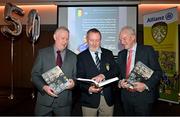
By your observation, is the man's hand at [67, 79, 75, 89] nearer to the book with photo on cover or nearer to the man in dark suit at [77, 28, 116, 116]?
the man in dark suit at [77, 28, 116, 116]

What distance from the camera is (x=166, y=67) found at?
5.05 m

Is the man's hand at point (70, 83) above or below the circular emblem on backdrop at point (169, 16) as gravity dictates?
below

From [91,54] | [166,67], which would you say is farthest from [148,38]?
[91,54]

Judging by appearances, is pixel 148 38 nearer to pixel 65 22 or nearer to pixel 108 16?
pixel 108 16

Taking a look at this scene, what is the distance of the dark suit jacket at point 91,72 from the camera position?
2553 millimetres

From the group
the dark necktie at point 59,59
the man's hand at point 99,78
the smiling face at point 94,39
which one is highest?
the smiling face at point 94,39

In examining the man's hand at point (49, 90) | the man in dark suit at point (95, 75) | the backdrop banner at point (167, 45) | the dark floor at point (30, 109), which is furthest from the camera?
the dark floor at point (30, 109)

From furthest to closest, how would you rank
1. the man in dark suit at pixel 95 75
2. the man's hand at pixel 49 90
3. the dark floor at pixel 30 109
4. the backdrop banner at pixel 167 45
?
the dark floor at pixel 30 109
the backdrop banner at pixel 167 45
the man in dark suit at pixel 95 75
the man's hand at pixel 49 90

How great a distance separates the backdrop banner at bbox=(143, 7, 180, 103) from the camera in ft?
15.8

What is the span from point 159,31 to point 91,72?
2937 millimetres

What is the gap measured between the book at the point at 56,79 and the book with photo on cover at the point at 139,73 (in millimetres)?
602

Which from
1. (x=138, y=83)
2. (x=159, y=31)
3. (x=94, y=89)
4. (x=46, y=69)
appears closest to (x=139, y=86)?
(x=138, y=83)

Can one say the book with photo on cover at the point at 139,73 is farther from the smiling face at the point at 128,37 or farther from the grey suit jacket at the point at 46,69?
the grey suit jacket at the point at 46,69

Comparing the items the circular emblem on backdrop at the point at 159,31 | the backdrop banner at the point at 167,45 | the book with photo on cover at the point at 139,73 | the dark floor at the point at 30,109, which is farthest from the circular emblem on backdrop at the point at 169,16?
the book with photo on cover at the point at 139,73
